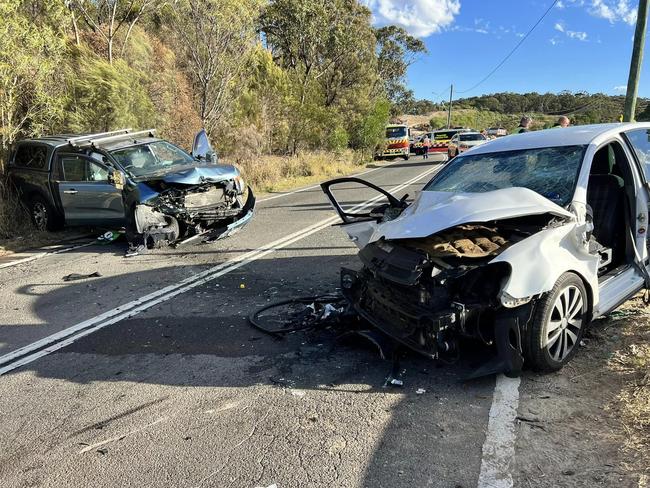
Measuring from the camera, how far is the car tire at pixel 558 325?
3.34 m

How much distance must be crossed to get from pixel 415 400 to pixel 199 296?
3179 millimetres

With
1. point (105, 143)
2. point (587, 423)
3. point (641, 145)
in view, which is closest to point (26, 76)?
point (105, 143)

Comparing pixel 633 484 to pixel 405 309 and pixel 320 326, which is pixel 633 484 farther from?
pixel 320 326

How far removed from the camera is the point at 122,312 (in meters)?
5.31

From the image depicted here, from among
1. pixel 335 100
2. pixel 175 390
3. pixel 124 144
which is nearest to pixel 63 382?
pixel 175 390

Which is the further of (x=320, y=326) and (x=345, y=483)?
(x=320, y=326)

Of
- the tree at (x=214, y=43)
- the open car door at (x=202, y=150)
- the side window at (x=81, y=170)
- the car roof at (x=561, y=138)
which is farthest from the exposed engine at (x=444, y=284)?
the tree at (x=214, y=43)

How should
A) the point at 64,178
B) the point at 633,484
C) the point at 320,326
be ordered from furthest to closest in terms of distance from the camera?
the point at 64,178 → the point at 320,326 → the point at 633,484


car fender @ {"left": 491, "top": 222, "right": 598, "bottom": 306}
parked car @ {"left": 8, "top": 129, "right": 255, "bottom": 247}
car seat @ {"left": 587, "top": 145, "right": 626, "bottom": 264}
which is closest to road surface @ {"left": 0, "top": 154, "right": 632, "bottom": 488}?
car fender @ {"left": 491, "top": 222, "right": 598, "bottom": 306}

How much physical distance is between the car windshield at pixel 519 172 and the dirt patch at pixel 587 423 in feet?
4.08

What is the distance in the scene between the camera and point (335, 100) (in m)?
33.5

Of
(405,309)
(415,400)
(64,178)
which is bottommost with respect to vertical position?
(415,400)

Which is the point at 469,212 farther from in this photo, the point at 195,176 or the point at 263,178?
the point at 263,178

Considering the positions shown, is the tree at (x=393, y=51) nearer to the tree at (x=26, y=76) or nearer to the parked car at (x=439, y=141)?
the parked car at (x=439, y=141)
